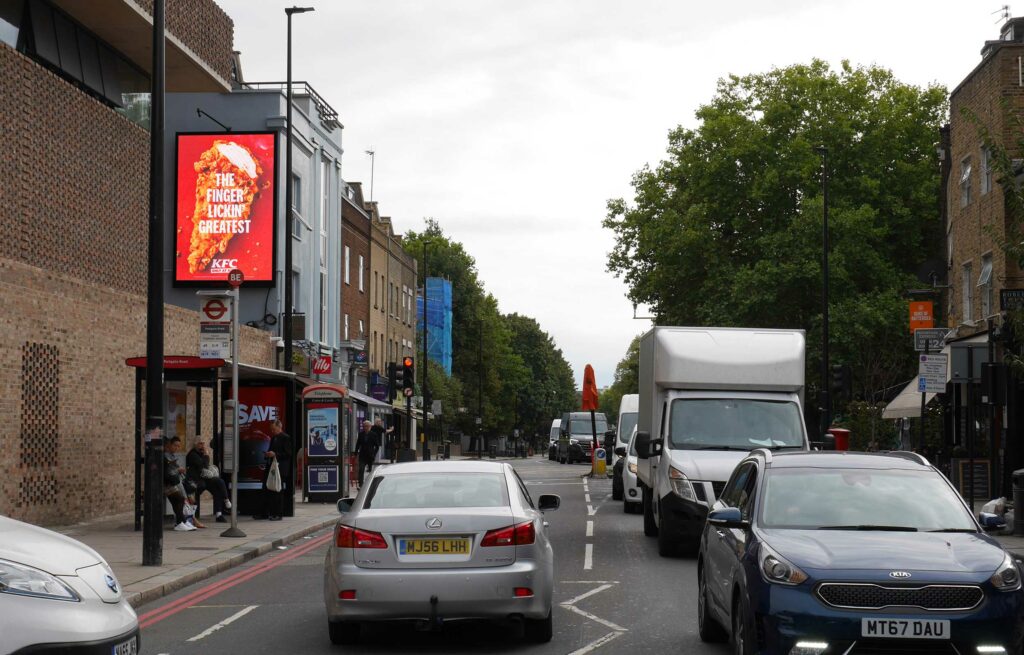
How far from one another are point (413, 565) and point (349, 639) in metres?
1.05

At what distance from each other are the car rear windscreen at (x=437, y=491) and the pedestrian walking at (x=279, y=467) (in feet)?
43.3

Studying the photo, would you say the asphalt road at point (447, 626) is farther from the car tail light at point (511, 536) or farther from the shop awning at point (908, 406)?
the shop awning at point (908, 406)

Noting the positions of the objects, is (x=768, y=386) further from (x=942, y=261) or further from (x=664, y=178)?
(x=664, y=178)

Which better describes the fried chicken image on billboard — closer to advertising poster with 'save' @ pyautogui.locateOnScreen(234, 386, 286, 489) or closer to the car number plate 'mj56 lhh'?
advertising poster with 'save' @ pyautogui.locateOnScreen(234, 386, 286, 489)

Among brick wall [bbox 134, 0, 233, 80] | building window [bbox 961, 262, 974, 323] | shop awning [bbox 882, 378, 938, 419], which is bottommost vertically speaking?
shop awning [bbox 882, 378, 938, 419]

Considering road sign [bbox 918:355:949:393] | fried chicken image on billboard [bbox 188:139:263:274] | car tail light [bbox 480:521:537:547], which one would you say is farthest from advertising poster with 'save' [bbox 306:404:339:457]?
car tail light [bbox 480:521:537:547]

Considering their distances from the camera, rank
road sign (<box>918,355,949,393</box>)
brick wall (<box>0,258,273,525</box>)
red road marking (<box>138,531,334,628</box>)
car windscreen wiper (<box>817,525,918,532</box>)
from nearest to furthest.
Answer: car windscreen wiper (<box>817,525,918,532</box>) → red road marking (<box>138,531,334,628</box>) → brick wall (<box>0,258,273,525</box>) → road sign (<box>918,355,949,393</box>)

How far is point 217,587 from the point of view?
1456 centimetres

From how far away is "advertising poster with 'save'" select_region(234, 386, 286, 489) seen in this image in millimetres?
24188

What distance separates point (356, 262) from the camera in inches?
2279

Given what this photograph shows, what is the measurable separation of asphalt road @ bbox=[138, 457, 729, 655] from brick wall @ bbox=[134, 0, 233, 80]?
47.1 ft

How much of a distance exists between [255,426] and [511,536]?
15563 millimetres

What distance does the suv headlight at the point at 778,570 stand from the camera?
7.73 m

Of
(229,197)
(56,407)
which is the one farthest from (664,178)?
(56,407)
